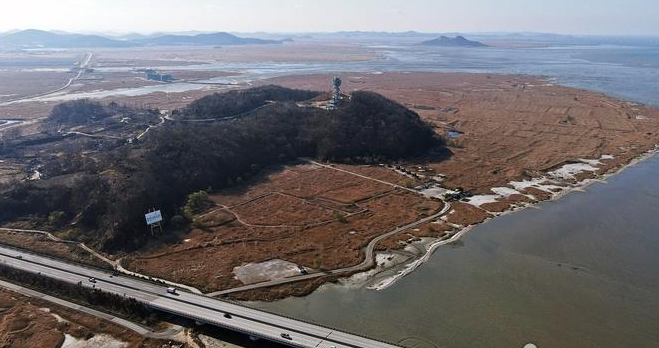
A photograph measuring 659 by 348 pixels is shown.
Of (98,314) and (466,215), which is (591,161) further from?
(98,314)

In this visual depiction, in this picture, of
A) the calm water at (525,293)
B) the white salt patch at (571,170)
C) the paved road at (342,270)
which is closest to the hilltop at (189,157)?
the paved road at (342,270)

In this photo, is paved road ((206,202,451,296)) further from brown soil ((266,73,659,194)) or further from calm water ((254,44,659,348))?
brown soil ((266,73,659,194))

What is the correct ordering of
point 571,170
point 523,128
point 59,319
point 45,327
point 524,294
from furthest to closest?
point 523,128
point 571,170
point 524,294
point 59,319
point 45,327

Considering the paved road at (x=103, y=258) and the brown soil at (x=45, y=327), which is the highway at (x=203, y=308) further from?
the brown soil at (x=45, y=327)

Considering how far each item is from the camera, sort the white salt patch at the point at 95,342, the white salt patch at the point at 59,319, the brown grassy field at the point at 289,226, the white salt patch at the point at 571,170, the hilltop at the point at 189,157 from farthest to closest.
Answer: the white salt patch at the point at 571,170
the hilltop at the point at 189,157
the brown grassy field at the point at 289,226
the white salt patch at the point at 59,319
the white salt patch at the point at 95,342

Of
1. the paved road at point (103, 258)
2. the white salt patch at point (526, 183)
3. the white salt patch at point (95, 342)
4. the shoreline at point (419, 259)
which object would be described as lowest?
the white salt patch at point (95, 342)

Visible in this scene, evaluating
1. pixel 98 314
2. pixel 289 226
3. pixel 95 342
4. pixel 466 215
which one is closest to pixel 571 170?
pixel 466 215
